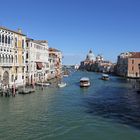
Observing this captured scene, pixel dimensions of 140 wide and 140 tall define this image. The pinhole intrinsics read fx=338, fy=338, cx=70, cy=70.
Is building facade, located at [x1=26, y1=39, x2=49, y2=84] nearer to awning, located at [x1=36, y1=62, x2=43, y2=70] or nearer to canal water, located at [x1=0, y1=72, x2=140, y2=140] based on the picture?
awning, located at [x1=36, y1=62, x2=43, y2=70]

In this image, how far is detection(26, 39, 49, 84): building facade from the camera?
4956cm

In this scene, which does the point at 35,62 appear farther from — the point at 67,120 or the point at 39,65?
the point at 67,120

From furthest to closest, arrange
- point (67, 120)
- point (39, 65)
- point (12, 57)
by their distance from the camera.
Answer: point (39, 65), point (12, 57), point (67, 120)

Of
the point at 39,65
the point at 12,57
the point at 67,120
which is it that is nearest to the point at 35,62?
the point at 39,65

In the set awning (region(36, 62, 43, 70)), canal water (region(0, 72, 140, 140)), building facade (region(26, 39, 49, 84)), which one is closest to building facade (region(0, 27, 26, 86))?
building facade (region(26, 39, 49, 84))

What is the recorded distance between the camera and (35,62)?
178ft

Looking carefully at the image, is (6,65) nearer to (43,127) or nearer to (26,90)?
(26,90)

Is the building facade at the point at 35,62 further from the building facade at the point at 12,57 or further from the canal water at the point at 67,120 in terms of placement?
the canal water at the point at 67,120

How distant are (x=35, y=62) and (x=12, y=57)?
13361 mm

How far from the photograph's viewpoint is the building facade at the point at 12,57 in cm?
3806

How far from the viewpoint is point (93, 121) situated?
22734 millimetres

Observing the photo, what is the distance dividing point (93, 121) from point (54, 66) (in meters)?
54.1

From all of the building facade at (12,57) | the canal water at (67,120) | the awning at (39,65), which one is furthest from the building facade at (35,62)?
the canal water at (67,120)

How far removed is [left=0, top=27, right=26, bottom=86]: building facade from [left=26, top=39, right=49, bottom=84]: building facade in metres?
4.71
